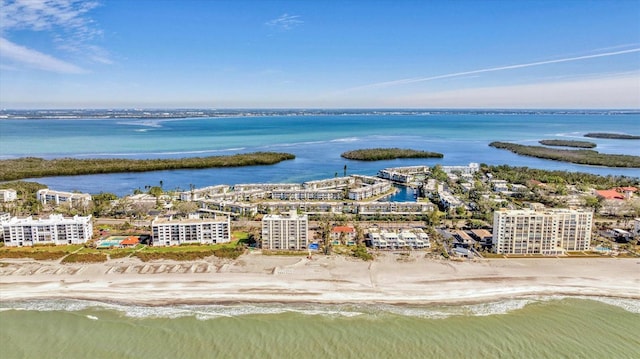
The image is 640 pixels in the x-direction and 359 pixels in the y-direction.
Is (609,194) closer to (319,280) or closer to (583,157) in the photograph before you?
(319,280)

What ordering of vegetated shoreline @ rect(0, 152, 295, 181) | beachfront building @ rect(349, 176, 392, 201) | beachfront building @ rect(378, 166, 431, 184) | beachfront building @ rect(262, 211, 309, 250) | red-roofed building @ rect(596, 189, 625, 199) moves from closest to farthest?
beachfront building @ rect(262, 211, 309, 250)
red-roofed building @ rect(596, 189, 625, 199)
beachfront building @ rect(349, 176, 392, 201)
beachfront building @ rect(378, 166, 431, 184)
vegetated shoreline @ rect(0, 152, 295, 181)

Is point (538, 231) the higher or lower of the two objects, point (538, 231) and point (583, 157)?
the lower

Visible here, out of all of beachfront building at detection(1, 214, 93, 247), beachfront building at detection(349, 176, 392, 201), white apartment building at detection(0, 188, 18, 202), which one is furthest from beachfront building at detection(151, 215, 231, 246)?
white apartment building at detection(0, 188, 18, 202)

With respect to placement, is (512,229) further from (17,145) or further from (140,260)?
(17,145)

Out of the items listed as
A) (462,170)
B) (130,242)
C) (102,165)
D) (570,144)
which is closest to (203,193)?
(130,242)

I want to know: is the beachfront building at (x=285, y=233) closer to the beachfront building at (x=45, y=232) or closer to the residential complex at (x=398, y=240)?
the residential complex at (x=398, y=240)

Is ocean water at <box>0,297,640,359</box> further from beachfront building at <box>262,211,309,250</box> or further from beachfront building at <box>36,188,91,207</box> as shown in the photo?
beachfront building at <box>36,188,91,207</box>
